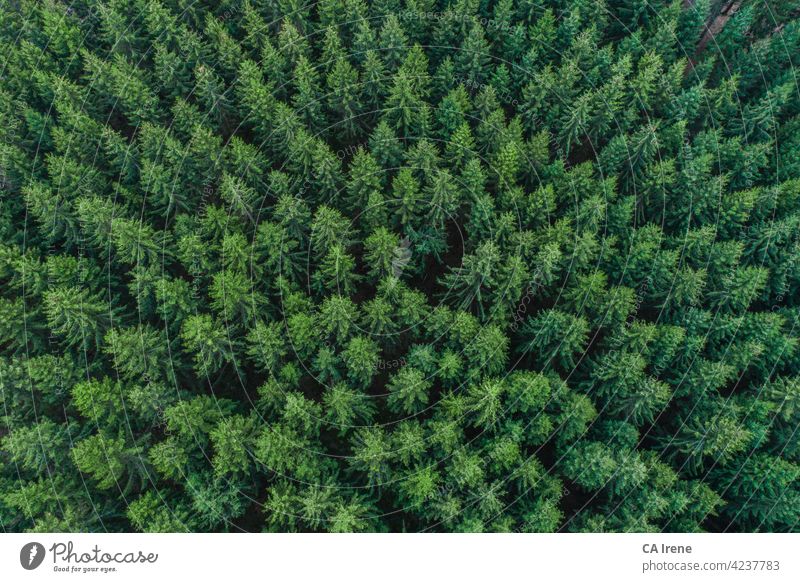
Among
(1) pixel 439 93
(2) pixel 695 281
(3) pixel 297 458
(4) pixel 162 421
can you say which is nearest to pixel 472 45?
(1) pixel 439 93

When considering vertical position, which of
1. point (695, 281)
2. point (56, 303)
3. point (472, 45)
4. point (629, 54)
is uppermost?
point (629, 54)

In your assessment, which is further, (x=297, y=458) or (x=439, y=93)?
(x=439, y=93)

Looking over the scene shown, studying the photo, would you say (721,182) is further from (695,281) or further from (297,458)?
(297,458)

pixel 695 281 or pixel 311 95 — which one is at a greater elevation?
pixel 695 281
